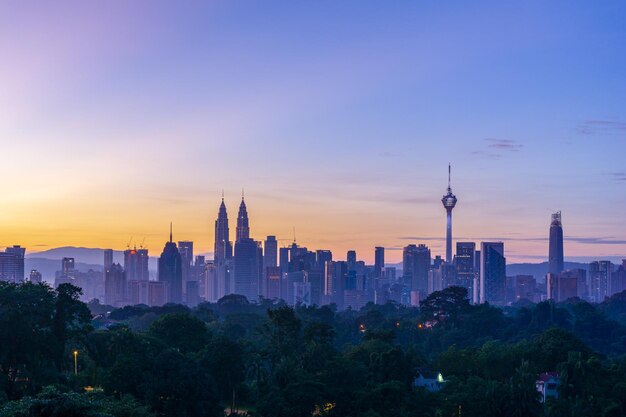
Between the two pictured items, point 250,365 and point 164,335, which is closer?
point 250,365

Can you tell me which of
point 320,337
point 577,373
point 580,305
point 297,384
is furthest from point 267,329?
point 580,305

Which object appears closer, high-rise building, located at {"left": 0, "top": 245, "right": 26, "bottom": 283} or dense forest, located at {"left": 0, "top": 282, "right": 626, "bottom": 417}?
dense forest, located at {"left": 0, "top": 282, "right": 626, "bottom": 417}

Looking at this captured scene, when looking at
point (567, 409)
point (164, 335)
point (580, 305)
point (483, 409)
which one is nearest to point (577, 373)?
point (567, 409)

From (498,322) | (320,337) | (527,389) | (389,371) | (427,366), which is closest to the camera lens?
(527,389)

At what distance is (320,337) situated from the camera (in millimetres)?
54750

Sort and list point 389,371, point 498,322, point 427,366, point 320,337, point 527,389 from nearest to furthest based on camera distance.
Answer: point 527,389, point 389,371, point 320,337, point 427,366, point 498,322

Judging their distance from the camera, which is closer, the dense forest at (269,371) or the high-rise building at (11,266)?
the dense forest at (269,371)

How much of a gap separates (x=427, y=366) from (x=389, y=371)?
10.9 meters

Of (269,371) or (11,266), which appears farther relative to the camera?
(11,266)

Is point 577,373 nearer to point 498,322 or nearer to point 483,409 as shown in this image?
point 483,409

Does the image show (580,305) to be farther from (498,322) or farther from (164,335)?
(164,335)

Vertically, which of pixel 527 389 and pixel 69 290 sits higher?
pixel 69 290

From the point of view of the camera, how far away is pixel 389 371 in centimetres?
4978

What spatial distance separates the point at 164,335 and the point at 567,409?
26.3 meters
